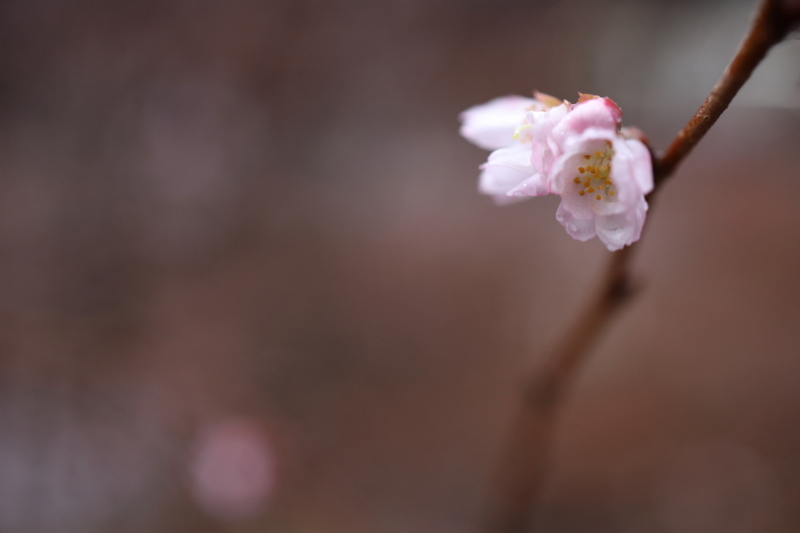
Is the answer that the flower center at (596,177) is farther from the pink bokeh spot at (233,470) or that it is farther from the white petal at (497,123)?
the pink bokeh spot at (233,470)

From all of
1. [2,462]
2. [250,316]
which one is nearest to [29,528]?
[2,462]

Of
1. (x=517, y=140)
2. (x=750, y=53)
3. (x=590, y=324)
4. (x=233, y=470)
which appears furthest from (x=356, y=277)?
(x=750, y=53)

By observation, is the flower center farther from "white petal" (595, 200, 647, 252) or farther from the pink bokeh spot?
the pink bokeh spot

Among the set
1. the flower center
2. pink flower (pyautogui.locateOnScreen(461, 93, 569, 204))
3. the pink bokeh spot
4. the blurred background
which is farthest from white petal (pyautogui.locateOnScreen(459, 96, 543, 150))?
the pink bokeh spot

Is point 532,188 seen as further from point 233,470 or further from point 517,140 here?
point 233,470

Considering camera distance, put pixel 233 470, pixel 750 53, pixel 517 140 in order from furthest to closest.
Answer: pixel 233 470 → pixel 517 140 → pixel 750 53

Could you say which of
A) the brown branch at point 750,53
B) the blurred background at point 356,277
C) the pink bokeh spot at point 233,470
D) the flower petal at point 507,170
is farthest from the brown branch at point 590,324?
the pink bokeh spot at point 233,470
